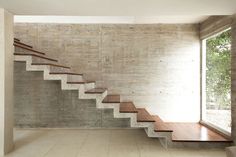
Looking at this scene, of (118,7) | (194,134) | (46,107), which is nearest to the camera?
(118,7)

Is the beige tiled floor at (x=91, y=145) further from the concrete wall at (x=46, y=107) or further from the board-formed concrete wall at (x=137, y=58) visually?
the board-formed concrete wall at (x=137, y=58)

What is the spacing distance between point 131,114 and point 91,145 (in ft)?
3.17

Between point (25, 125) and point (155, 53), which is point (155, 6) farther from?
point (25, 125)

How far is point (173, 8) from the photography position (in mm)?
4715

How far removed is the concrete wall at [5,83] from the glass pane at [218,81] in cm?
424

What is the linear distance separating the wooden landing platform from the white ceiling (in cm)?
218

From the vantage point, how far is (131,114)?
17.7ft

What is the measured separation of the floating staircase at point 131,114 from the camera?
520cm

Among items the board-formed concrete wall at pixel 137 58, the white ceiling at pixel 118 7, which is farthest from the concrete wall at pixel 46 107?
the white ceiling at pixel 118 7

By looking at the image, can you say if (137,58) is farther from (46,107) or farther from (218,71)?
(46,107)

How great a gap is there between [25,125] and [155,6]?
452 cm

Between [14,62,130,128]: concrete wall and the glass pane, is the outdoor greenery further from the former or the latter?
[14,62,130,128]: concrete wall

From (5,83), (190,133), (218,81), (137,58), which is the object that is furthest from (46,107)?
(218,81)

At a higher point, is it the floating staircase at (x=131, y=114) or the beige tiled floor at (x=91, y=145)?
the floating staircase at (x=131, y=114)
